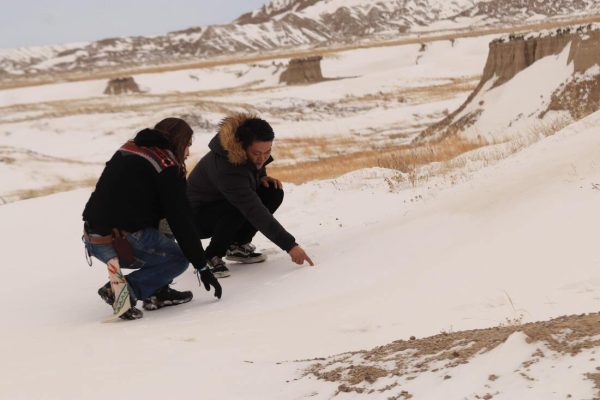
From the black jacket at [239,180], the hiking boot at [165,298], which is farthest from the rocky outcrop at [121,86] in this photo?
the hiking boot at [165,298]

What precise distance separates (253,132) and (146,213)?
91 centimetres

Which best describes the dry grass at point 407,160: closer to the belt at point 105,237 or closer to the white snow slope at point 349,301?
the white snow slope at point 349,301

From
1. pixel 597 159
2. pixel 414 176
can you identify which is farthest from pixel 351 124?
pixel 597 159

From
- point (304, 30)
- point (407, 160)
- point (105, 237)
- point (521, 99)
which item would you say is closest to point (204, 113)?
point (521, 99)

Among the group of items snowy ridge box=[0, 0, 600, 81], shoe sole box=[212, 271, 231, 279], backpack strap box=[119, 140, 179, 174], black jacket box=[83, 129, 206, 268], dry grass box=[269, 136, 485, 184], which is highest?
snowy ridge box=[0, 0, 600, 81]

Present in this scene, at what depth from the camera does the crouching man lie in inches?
182

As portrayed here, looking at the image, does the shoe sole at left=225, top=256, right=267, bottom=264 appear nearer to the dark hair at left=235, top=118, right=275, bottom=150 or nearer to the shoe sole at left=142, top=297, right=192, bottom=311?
the shoe sole at left=142, top=297, right=192, bottom=311

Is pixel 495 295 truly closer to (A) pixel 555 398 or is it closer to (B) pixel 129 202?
(A) pixel 555 398

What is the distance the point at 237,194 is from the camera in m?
4.76

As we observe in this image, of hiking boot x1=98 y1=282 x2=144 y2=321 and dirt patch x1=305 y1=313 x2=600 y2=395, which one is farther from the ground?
dirt patch x1=305 y1=313 x2=600 y2=395

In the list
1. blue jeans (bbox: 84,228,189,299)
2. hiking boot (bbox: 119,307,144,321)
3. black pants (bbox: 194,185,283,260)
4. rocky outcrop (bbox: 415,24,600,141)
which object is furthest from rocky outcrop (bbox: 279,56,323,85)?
hiking boot (bbox: 119,307,144,321)

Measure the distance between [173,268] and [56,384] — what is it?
156 cm

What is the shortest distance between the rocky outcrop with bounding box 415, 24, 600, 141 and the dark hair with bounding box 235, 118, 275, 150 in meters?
7.46

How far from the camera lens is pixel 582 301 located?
10.4 feet
